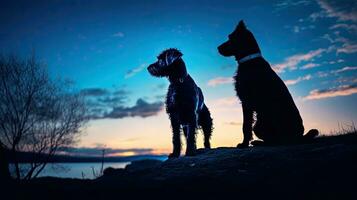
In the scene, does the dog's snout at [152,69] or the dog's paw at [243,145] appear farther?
the dog's snout at [152,69]

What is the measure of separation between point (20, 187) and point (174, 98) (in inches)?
135

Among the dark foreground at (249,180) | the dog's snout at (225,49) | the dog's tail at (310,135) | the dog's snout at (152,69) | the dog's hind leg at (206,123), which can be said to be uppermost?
the dog's snout at (225,49)

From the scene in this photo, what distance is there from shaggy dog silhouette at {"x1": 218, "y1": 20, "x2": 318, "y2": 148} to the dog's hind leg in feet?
7.26

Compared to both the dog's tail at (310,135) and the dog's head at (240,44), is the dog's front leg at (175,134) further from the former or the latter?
the dog's tail at (310,135)

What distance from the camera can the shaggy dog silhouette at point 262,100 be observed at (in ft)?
18.4

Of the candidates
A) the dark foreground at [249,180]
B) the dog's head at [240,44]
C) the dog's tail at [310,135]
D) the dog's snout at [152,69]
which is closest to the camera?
the dark foreground at [249,180]

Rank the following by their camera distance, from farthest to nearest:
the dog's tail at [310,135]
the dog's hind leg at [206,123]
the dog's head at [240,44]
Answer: the dog's hind leg at [206,123], the dog's head at [240,44], the dog's tail at [310,135]

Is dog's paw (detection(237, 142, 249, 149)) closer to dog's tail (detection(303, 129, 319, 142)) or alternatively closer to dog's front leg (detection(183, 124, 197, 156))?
dog's front leg (detection(183, 124, 197, 156))

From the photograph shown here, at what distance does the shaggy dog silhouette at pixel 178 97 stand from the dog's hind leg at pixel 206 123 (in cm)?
143

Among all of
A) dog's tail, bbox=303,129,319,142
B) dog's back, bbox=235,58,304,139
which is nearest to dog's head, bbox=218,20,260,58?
dog's back, bbox=235,58,304,139

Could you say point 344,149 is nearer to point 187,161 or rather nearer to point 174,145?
point 187,161

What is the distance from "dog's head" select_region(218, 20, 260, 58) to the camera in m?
6.06

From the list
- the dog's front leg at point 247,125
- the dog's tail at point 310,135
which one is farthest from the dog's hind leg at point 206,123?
the dog's tail at point 310,135

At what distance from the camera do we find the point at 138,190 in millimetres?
3572
